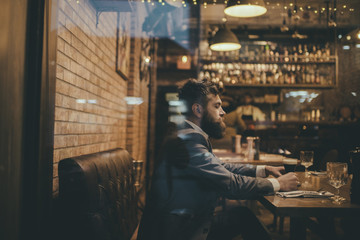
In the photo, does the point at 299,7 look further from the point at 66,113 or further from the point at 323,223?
the point at 66,113

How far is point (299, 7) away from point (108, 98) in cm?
189

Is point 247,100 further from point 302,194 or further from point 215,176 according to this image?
point 215,176

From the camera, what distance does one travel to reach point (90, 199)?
1.41 meters

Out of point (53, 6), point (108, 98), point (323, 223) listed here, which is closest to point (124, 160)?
point (108, 98)

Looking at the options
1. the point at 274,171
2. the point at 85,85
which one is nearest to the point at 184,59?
the point at 85,85

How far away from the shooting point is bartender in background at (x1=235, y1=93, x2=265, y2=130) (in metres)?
6.70

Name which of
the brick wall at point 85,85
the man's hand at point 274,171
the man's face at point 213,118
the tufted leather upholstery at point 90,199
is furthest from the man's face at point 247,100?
the tufted leather upholstery at point 90,199

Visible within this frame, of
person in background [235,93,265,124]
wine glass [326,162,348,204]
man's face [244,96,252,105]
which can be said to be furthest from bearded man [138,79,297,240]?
man's face [244,96,252,105]

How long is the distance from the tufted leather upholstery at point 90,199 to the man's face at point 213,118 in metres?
0.62

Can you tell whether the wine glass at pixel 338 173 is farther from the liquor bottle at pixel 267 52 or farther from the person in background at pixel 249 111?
the person in background at pixel 249 111

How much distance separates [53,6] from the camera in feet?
4.83

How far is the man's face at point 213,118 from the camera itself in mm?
1765

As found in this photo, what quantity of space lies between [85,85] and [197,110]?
93 cm

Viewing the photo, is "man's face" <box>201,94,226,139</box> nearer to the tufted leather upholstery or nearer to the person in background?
the tufted leather upholstery
